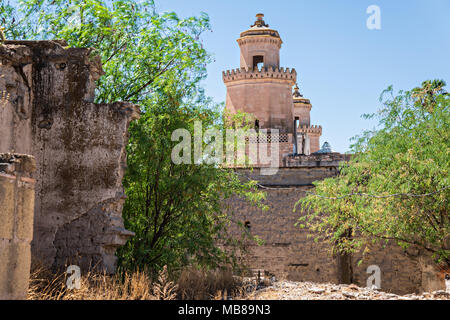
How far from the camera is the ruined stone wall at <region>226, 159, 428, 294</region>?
17.9m

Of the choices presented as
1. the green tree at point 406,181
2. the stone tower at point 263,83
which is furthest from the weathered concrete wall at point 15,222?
the stone tower at point 263,83

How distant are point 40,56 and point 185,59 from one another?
350 cm

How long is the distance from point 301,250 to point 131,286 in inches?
450

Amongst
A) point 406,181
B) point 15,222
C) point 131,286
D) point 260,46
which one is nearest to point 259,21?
point 260,46

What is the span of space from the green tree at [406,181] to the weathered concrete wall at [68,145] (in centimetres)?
538

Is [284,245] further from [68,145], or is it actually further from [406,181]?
[68,145]

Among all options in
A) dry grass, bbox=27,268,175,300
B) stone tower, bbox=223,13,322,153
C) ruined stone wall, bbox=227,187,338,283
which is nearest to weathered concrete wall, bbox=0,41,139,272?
dry grass, bbox=27,268,175,300

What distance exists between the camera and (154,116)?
11312mm

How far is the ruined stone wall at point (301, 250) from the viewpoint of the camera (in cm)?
1791

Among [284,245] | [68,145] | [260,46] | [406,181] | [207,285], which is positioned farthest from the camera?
[260,46]

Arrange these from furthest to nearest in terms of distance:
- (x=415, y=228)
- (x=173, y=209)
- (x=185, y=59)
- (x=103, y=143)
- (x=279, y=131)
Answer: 1. (x=279, y=131)
2. (x=415, y=228)
3. (x=185, y=59)
4. (x=173, y=209)
5. (x=103, y=143)

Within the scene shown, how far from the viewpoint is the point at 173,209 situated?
11.1 meters

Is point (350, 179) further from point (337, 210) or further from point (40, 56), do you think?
point (40, 56)

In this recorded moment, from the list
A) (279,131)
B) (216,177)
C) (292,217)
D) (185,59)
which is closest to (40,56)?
(185,59)
